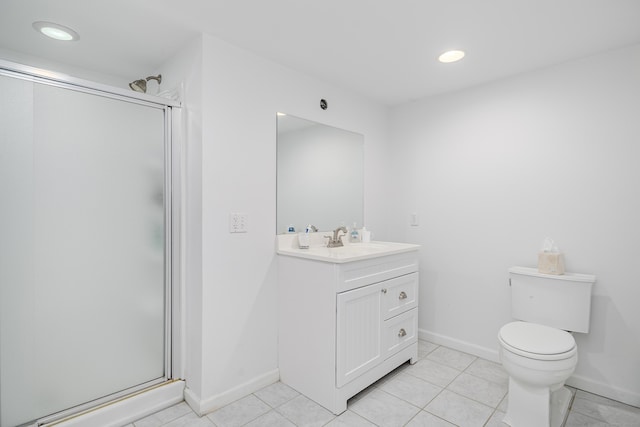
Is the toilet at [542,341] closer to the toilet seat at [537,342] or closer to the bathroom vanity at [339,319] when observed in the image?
the toilet seat at [537,342]

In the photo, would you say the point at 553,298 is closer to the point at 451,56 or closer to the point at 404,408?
the point at 404,408

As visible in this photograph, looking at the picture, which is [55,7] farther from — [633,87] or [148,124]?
[633,87]

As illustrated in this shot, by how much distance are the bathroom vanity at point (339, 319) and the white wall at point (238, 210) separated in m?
0.15

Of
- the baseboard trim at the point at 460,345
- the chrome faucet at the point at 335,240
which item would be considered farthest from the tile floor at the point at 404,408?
the chrome faucet at the point at 335,240

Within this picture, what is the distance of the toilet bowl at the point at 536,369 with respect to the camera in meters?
1.61

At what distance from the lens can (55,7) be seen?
5.31 feet

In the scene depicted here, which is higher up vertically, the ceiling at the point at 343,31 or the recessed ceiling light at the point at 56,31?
the ceiling at the point at 343,31

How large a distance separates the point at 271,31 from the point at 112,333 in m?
1.96

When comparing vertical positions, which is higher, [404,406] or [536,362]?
[536,362]

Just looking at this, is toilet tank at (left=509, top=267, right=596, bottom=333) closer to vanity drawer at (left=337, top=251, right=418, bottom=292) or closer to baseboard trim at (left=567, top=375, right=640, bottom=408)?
baseboard trim at (left=567, top=375, right=640, bottom=408)

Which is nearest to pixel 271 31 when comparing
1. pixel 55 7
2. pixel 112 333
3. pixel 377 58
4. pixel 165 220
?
pixel 377 58

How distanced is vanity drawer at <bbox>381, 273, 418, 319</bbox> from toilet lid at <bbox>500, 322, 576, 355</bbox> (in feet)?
2.22

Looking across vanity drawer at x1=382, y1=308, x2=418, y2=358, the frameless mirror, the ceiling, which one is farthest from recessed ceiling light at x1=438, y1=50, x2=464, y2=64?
vanity drawer at x1=382, y1=308, x2=418, y2=358

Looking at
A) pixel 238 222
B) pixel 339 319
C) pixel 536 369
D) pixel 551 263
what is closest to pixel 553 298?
pixel 551 263
